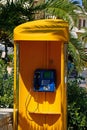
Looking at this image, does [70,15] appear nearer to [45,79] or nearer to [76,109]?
[76,109]

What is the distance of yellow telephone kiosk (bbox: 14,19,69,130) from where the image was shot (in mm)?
7168

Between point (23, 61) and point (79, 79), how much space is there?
3.29 metres

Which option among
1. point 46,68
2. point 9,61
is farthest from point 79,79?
point 46,68

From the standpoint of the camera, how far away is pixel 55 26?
716cm

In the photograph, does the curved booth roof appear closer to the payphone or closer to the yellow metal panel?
the yellow metal panel

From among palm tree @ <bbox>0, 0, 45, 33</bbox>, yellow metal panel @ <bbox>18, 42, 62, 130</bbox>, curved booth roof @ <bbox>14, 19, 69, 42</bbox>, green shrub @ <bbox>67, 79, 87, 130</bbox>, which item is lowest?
green shrub @ <bbox>67, 79, 87, 130</bbox>

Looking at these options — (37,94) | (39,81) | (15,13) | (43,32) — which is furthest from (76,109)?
(15,13)

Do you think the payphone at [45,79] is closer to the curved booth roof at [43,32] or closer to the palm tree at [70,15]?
the curved booth roof at [43,32]

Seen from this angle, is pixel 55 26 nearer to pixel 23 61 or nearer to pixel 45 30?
pixel 45 30

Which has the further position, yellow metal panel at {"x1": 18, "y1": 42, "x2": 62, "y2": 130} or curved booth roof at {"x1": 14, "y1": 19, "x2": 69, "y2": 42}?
yellow metal panel at {"x1": 18, "y1": 42, "x2": 62, "y2": 130}

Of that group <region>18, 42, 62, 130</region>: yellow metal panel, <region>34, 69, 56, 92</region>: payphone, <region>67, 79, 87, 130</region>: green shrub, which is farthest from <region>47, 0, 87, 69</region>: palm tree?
<region>34, 69, 56, 92</region>: payphone

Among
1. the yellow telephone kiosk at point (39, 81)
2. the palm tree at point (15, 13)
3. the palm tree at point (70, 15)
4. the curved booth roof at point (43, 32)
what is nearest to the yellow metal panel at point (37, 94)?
the yellow telephone kiosk at point (39, 81)

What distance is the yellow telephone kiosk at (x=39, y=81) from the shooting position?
7.17m

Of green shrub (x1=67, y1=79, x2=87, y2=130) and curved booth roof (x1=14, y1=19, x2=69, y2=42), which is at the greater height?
curved booth roof (x1=14, y1=19, x2=69, y2=42)
